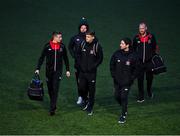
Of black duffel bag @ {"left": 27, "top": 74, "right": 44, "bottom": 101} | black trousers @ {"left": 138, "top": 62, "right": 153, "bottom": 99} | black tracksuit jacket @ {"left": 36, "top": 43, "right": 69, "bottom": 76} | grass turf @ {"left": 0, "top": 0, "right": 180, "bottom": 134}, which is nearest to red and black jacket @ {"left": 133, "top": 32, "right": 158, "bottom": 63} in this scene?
black trousers @ {"left": 138, "top": 62, "right": 153, "bottom": 99}

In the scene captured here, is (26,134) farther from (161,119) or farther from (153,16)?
(153,16)

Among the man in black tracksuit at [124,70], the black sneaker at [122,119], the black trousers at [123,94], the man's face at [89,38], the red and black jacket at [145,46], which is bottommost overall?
the black sneaker at [122,119]

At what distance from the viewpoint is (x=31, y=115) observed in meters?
13.4

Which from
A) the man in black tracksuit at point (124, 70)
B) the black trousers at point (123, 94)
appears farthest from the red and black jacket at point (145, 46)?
the black trousers at point (123, 94)

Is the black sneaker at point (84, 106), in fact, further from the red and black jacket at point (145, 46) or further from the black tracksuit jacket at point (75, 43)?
the red and black jacket at point (145, 46)

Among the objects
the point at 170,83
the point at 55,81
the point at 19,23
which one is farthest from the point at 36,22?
the point at 55,81

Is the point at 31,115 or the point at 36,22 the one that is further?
the point at 36,22

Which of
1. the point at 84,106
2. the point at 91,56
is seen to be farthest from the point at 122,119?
the point at 91,56

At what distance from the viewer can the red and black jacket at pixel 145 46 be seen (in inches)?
575

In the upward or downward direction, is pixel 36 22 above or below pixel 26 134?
above

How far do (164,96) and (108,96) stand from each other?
5.30ft

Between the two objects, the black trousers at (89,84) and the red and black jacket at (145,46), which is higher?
the red and black jacket at (145,46)

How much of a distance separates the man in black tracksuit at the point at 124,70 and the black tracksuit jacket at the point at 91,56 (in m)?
0.51

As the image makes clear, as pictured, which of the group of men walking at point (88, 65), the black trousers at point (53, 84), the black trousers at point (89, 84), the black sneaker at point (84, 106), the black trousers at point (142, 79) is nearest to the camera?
the group of men walking at point (88, 65)
